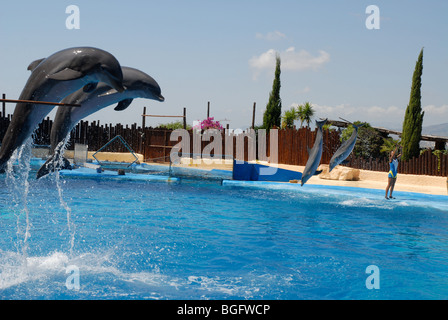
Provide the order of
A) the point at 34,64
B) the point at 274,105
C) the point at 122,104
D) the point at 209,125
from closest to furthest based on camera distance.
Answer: the point at 34,64
the point at 122,104
the point at 209,125
the point at 274,105

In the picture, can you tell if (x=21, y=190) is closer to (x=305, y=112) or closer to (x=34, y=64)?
(x=34, y=64)

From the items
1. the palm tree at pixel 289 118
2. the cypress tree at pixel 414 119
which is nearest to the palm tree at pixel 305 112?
the palm tree at pixel 289 118

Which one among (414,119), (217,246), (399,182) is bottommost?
(217,246)

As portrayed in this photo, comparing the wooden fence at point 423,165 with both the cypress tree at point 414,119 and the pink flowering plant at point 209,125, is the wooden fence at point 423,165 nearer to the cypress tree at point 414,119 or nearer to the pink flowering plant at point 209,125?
the cypress tree at point 414,119

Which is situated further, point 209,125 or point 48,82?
point 209,125

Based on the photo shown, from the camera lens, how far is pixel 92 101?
4457 mm

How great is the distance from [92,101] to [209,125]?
62.8 feet

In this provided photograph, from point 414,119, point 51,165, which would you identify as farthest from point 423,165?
point 51,165

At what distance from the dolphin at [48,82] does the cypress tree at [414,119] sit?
54.1ft

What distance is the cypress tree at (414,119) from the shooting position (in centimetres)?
1773

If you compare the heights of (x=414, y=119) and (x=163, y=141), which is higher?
(x=414, y=119)

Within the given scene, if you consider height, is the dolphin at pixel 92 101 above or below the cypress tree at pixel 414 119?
below
